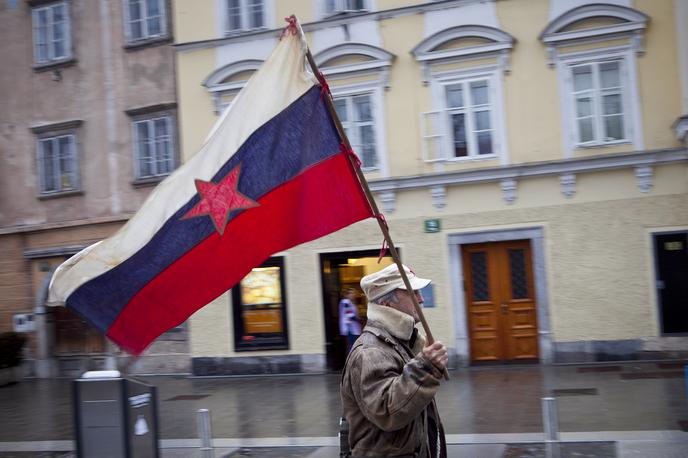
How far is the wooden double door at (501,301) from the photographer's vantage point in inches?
614

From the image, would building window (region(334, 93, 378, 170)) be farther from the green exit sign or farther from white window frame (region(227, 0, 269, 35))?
white window frame (region(227, 0, 269, 35))

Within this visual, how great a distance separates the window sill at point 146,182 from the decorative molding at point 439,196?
259 inches

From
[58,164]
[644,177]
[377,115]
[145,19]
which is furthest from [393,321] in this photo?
[58,164]

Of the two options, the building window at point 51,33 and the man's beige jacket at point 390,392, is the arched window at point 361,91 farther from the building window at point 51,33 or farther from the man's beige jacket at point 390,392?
the man's beige jacket at point 390,392

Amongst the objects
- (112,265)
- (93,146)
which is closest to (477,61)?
(93,146)

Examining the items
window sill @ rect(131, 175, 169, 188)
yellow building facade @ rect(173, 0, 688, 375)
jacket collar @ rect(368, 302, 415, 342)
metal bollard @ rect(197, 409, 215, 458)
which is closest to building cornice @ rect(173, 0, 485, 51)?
yellow building facade @ rect(173, 0, 688, 375)

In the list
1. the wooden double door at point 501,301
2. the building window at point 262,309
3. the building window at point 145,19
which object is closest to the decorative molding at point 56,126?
the building window at point 145,19

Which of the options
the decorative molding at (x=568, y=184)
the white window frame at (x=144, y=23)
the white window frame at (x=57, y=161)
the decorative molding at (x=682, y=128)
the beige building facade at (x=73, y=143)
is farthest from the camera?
the white window frame at (x=57, y=161)

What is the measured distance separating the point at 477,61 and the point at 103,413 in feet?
37.0

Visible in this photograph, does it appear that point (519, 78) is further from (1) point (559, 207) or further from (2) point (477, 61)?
(1) point (559, 207)

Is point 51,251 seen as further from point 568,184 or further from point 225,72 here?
point 568,184

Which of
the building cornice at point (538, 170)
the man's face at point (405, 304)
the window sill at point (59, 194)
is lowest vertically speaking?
the man's face at point (405, 304)

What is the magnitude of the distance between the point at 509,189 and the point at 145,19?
972 centimetres

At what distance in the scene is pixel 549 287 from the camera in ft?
49.8
